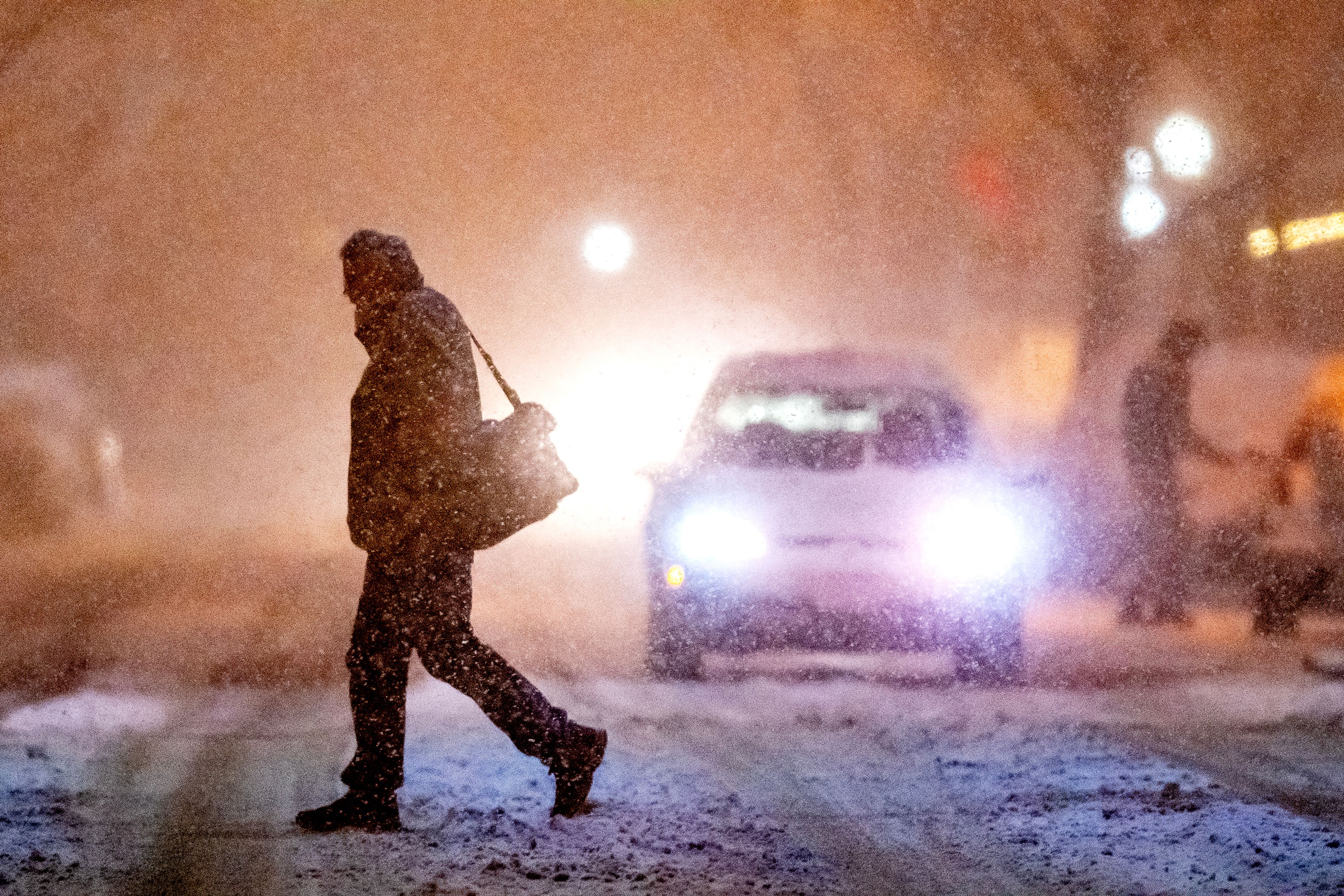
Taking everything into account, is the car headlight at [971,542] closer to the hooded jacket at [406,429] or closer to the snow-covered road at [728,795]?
the snow-covered road at [728,795]

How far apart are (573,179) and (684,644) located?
25373 mm

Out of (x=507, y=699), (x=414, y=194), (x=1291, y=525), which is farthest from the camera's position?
(x=414, y=194)

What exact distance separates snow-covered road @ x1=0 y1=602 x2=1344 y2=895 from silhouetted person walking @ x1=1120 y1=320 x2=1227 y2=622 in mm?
3610

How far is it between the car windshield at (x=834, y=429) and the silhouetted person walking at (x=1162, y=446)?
3.42 meters

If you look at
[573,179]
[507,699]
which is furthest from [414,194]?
[507,699]

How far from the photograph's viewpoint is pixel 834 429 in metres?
8.13

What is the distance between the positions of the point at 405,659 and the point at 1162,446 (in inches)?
318

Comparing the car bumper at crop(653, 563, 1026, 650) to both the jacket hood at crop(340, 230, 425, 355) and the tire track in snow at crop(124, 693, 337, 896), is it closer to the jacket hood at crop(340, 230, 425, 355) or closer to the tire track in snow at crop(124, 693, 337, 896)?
the tire track in snow at crop(124, 693, 337, 896)

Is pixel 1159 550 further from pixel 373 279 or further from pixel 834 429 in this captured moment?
pixel 373 279

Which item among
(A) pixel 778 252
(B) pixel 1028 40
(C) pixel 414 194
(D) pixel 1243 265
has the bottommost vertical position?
(D) pixel 1243 265

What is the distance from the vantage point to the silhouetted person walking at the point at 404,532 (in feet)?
15.2

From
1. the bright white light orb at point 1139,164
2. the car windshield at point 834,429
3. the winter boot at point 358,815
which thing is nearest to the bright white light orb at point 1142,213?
the bright white light orb at point 1139,164

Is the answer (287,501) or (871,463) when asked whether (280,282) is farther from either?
(871,463)

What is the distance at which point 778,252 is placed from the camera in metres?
29.2
